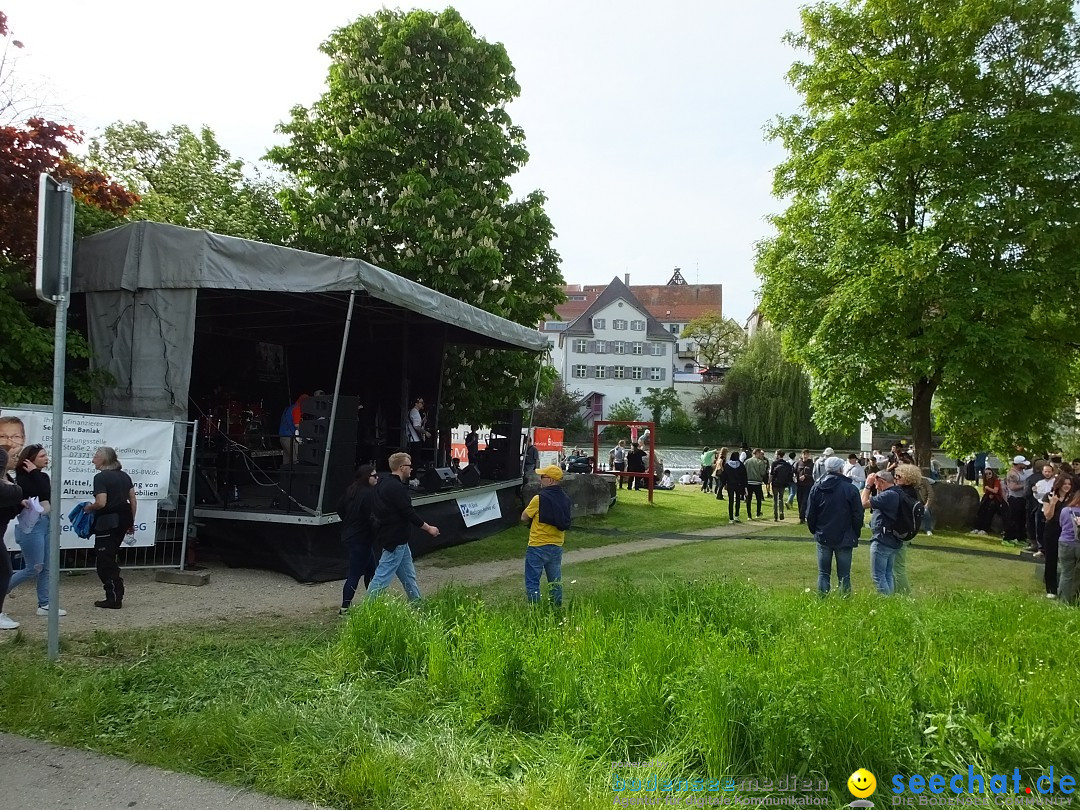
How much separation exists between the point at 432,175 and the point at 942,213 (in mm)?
11737

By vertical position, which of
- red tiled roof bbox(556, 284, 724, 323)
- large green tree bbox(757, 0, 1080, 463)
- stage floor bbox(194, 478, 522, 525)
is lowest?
stage floor bbox(194, 478, 522, 525)

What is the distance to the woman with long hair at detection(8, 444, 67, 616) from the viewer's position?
7109 mm

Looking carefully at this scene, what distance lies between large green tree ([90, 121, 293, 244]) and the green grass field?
16134 mm

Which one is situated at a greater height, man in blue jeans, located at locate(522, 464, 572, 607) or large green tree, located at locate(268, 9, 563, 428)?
large green tree, located at locate(268, 9, 563, 428)

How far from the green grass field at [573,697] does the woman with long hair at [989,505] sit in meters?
11.0

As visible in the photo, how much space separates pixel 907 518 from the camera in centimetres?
817

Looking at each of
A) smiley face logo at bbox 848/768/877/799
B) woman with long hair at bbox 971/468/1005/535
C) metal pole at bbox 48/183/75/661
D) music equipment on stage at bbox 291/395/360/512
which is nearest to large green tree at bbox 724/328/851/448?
woman with long hair at bbox 971/468/1005/535

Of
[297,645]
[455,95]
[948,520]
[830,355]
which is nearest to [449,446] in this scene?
[455,95]

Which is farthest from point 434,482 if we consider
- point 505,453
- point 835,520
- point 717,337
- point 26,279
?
point 717,337

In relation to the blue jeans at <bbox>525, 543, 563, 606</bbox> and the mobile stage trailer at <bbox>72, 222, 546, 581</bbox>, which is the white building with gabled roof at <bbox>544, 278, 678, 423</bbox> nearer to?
the mobile stage trailer at <bbox>72, 222, 546, 581</bbox>

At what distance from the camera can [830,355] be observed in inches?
790

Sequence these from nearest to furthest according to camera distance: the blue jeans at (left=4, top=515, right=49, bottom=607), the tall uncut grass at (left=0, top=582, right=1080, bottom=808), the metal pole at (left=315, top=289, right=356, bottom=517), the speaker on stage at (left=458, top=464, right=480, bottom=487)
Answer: the tall uncut grass at (left=0, top=582, right=1080, bottom=808) → the blue jeans at (left=4, top=515, right=49, bottom=607) → the metal pole at (left=315, top=289, right=356, bottom=517) → the speaker on stage at (left=458, top=464, right=480, bottom=487)

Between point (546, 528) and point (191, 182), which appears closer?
point (546, 528)

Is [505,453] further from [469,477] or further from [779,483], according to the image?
[779,483]
